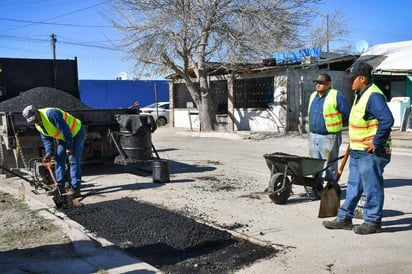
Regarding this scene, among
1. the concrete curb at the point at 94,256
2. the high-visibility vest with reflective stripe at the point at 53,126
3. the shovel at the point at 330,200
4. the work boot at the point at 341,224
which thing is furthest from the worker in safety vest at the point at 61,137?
the work boot at the point at 341,224

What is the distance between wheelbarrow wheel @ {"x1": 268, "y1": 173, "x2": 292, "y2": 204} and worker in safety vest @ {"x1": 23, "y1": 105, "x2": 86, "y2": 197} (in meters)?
3.00

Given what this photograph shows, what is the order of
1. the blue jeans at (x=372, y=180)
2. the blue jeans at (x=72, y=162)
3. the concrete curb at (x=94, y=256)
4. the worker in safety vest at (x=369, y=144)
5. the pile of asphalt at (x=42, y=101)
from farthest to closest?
the pile of asphalt at (x=42, y=101), the blue jeans at (x=72, y=162), the blue jeans at (x=372, y=180), the worker in safety vest at (x=369, y=144), the concrete curb at (x=94, y=256)

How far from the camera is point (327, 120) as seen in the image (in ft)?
23.0

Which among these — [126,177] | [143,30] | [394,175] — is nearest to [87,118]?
[126,177]

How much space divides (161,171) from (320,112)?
10.5ft

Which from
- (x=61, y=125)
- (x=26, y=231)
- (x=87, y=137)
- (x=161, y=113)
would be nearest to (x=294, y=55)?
(x=161, y=113)

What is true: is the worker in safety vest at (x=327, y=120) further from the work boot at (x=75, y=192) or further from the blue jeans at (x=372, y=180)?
the work boot at (x=75, y=192)

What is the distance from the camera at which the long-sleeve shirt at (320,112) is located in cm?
691

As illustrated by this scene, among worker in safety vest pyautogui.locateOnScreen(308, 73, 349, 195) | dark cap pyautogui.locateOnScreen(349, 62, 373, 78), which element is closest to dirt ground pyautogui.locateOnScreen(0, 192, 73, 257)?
dark cap pyautogui.locateOnScreen(349, 62, 373, 78)

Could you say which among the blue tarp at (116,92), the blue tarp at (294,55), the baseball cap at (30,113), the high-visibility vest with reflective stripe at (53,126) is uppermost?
the blue tarp at (294,55)

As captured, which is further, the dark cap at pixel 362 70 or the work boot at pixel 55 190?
the work boot at pixel 55 190

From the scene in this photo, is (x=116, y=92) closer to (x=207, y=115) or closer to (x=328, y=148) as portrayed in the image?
(x=207, y=115)

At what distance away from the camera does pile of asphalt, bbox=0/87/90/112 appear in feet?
31.5

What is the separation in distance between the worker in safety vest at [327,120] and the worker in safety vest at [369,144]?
4.91ft
